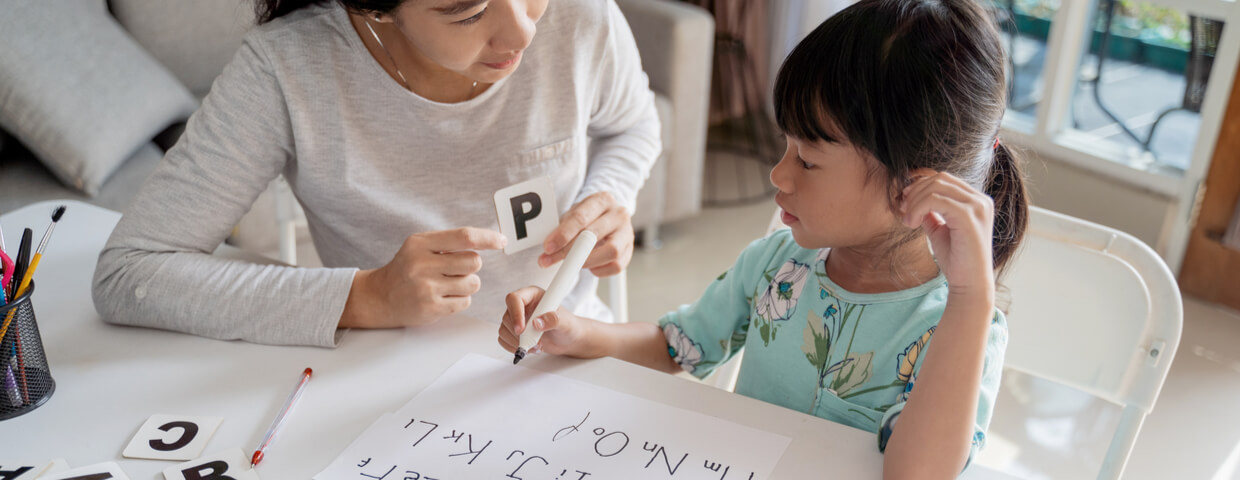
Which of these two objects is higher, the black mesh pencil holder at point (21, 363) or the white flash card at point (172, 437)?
the black mesh pencil holder at point (21, 363)

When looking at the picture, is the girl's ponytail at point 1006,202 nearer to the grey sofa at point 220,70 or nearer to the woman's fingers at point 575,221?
the woman's fingers at point 575,221

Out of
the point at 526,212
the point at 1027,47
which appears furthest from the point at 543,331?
the point at 1027,47

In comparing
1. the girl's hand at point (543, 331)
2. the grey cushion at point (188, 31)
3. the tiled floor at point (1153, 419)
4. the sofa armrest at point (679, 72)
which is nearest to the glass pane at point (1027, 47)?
the tiled floor at point (1153, 419)

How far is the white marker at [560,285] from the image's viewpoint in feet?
2.77

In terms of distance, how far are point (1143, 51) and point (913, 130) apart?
7.60 ft

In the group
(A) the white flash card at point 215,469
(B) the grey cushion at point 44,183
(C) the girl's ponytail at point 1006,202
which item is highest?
(C) the girl's ponytail at point 1006,202

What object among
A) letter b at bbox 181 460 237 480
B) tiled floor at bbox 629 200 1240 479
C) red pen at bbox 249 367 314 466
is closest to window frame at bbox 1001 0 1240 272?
tiled floor at bbox 629 200 1240 479

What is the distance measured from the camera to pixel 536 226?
0.98 meters

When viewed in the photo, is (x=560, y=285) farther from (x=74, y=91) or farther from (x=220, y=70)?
(x=220, y=70)

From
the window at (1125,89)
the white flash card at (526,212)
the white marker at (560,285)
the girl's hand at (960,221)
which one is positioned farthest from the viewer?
the window at (1125,89)

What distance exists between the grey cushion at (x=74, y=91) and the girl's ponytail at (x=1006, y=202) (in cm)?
→ 172

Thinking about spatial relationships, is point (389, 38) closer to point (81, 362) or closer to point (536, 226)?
point (536, 226)

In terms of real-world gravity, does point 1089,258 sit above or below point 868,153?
below

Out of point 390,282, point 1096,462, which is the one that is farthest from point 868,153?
point 1096,462
